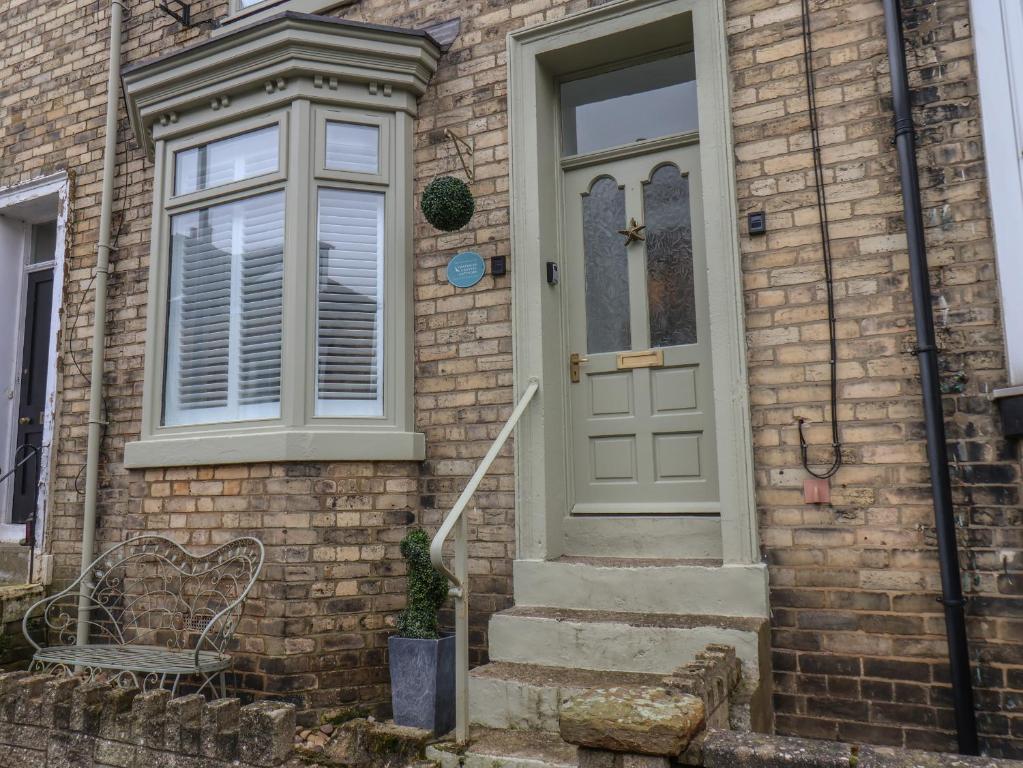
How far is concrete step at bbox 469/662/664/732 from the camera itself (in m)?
3.21

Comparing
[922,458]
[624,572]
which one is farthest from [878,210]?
[624,572]

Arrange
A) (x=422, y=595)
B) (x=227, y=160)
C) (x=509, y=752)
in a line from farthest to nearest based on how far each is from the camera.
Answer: (x=227, y=160) → (x=422, y=595) → (x=509, y=752)

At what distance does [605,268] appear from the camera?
4.52m

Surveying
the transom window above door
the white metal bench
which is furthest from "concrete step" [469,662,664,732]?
the transom window above door

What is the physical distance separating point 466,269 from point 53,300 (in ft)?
10.9

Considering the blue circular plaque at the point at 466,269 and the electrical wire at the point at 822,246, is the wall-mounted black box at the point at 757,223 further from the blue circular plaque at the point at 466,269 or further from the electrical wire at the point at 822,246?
the blue circular plaque at the point at 466,269

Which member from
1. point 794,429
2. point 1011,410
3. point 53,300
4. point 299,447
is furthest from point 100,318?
point 1011,410

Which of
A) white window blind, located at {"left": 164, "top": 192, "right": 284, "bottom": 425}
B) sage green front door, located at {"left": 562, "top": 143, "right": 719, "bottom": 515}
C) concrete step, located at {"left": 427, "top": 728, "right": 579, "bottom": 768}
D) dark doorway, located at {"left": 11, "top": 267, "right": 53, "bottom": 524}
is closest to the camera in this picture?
concrete step, located at {"left": 427, "top": 728, "right": 579, "bottom": 768}

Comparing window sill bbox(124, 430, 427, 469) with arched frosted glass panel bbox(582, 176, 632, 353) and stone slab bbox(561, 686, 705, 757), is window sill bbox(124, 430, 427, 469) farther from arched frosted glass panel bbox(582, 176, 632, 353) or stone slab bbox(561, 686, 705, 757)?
stone slab bbox(561, 686, 705, 757)

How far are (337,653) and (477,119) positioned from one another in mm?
2990

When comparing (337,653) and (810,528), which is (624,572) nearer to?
(810,528)

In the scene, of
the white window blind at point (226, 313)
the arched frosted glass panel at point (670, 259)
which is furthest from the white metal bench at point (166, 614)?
the arched frosted glass panel at point (670, 259)

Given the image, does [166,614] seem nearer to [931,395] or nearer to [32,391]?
[32,391]

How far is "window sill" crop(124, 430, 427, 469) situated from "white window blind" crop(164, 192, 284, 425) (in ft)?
0.66
